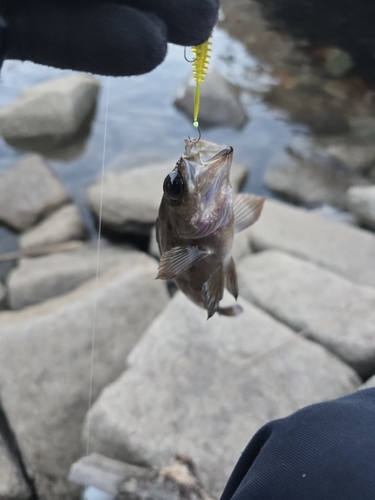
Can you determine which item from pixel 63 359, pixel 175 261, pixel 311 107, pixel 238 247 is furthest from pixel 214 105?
pixel 175 261

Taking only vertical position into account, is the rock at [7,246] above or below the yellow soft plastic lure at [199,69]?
below

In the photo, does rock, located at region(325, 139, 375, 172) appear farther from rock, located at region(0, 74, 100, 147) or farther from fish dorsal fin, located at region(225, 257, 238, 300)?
fish dorsal fin, located at region(225, 257, 238, 300)

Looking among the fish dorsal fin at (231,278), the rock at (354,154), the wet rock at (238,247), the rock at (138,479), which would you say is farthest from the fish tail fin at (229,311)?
the rock at (354,154)

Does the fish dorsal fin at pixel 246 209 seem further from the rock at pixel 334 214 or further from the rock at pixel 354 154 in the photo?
the rock at pixel 354 154

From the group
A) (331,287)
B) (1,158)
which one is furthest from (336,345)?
(1,158)

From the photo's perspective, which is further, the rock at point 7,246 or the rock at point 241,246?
the rock at point 7,246

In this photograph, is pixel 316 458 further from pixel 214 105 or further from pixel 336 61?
pixel 336 61
